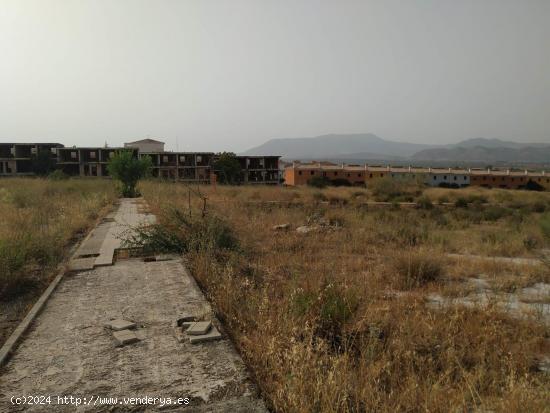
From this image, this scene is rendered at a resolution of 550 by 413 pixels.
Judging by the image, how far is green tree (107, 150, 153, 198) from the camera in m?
24.1

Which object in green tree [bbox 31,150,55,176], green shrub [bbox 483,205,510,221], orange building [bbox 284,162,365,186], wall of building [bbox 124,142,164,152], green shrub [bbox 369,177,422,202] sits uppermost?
wall of building [bbox 124,142,164,152]

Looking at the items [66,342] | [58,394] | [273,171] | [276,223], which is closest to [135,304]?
[66,342]

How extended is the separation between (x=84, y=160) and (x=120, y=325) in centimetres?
7240

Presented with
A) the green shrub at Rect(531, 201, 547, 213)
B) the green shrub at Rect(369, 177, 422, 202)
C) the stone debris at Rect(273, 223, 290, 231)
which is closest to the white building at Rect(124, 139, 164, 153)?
the green shrub at Rect(369, 177, 422, 202)

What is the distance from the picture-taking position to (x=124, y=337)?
4090 millimetres

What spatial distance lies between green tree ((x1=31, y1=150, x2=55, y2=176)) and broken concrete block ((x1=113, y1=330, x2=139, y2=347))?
232ft

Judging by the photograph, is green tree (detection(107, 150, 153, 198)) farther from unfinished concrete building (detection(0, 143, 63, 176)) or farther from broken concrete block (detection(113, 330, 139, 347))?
unfinished concrete building (detection(0, 143, 63, 176))

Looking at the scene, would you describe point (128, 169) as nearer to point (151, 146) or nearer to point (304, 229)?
point (304, 229)

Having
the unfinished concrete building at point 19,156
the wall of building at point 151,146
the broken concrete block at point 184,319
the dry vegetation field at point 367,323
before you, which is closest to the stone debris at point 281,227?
the dry vegetation field at point 367,323

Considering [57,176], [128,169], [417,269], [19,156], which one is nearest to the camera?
[417,269]

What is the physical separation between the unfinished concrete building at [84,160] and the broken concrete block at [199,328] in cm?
7005

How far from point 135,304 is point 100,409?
228 centimetres

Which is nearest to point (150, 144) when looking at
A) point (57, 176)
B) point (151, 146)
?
point (151, 146)

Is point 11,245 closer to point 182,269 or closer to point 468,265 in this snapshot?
point 182,269
